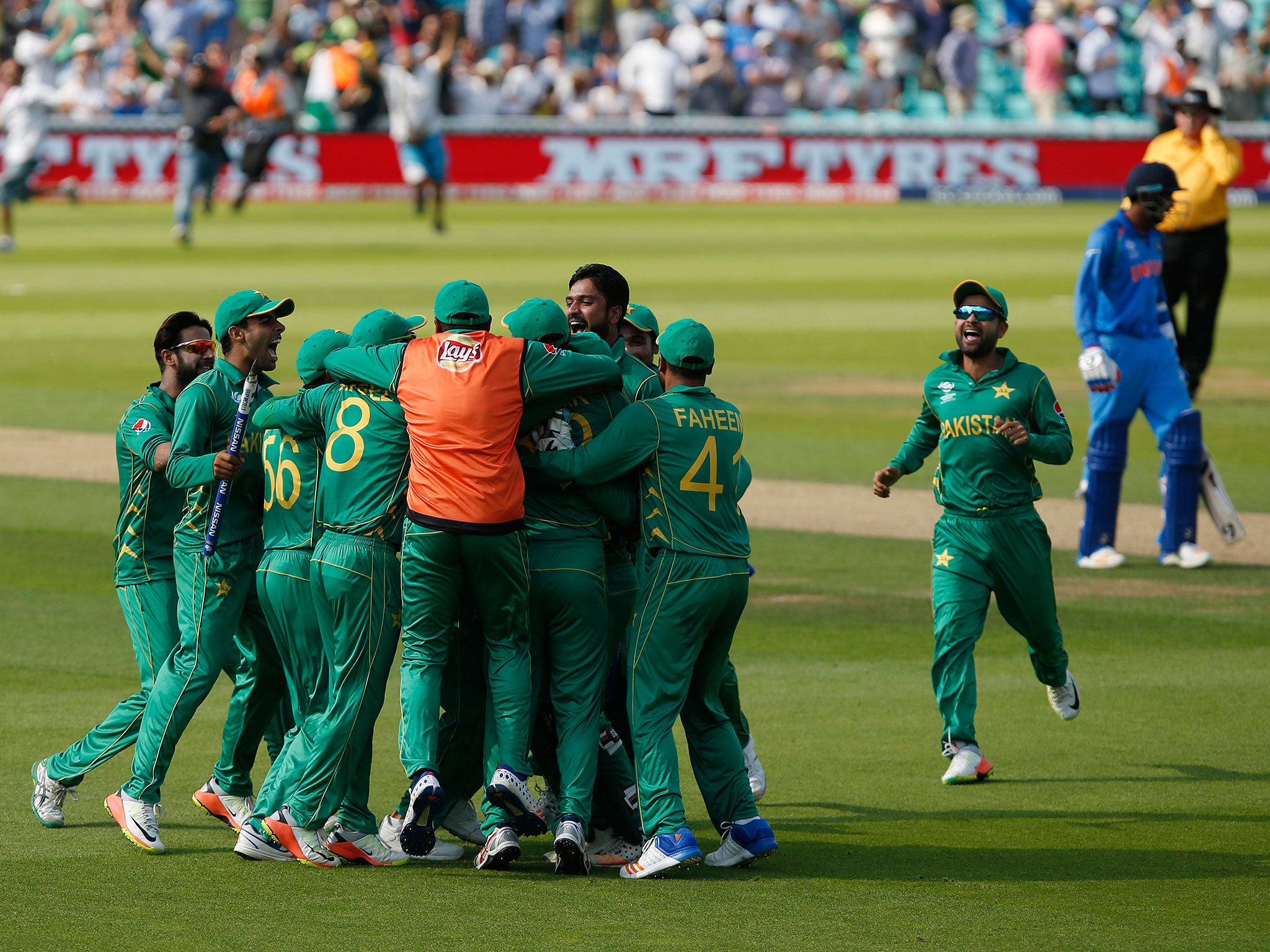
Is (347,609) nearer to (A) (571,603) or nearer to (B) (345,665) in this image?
(B) (345,665)

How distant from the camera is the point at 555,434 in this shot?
22.0 feet

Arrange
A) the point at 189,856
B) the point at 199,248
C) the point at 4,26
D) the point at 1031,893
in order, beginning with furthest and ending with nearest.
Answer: the point at 4,26
the point at 199,248
the point at 189,856
the point at 1031,893

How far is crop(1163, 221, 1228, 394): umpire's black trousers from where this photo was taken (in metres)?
15.9

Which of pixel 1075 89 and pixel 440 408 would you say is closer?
pixel 440 408

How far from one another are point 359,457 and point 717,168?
34505mm

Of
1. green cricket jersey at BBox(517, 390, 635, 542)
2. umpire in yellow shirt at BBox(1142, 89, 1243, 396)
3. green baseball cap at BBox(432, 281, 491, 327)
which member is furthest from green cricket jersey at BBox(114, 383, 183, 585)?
umpire in yellow shirt at BBox(1142, 89, 1243, 396)

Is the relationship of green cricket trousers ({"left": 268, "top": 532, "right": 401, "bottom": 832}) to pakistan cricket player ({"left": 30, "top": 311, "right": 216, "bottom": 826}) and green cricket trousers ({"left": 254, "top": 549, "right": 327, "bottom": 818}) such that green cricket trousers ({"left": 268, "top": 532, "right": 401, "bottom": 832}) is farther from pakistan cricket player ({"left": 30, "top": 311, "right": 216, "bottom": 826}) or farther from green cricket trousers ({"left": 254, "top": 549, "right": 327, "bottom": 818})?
pakistan cricket player ({"left": 30, "top": 311, "right": 216, "bottom": 826})

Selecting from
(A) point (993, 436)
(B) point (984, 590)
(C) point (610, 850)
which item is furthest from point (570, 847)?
(A) point (993, 436)

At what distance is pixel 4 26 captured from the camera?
40.3 metres

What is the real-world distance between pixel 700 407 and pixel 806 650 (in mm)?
3674

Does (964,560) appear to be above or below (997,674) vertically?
above

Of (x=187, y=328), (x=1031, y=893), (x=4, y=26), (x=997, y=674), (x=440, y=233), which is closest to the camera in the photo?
(x=1031, y=893)

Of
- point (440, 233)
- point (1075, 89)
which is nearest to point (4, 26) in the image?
point (440, 233)

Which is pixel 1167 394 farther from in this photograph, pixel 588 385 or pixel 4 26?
pixel 4 26
